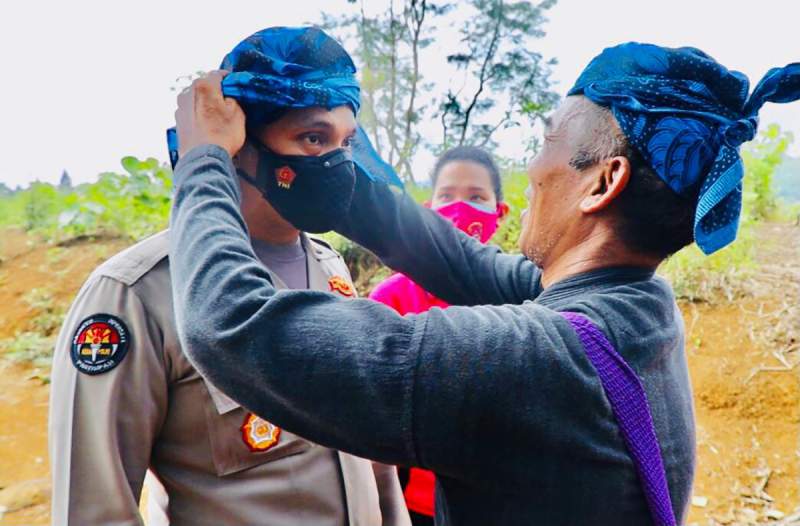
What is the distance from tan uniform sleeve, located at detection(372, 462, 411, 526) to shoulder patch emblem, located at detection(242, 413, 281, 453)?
46cm

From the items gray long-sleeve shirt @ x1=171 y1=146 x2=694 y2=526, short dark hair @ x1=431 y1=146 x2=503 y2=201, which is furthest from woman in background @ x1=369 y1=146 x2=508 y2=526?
gray long-sleeve shirt @ x1=171 y1=146 x2=694 y2=526

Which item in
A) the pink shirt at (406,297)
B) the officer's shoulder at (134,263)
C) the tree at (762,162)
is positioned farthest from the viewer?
the tree at (762,162)

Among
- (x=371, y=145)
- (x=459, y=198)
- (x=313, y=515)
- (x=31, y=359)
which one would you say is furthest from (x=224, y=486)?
(x=31, y=359)

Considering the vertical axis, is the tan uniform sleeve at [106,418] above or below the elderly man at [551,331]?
below

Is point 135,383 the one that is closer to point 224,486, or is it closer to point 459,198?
point 224,486

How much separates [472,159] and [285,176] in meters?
1.61

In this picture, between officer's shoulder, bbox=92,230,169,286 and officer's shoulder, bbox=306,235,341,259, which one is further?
officer's shoulder, bbox=306,235,341,259

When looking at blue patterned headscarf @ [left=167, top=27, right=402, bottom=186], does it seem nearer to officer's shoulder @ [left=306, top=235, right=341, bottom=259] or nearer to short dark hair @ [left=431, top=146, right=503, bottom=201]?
officer's shoulder @ [left=306, top=235, right=341, bottom=259]

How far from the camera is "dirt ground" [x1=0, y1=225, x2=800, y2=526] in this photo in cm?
326

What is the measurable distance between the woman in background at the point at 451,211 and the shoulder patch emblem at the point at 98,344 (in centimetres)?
119

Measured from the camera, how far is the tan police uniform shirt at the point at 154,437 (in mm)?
1084

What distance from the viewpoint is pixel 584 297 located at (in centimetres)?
93

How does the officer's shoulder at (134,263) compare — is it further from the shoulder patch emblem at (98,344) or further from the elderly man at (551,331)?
the elderly man at (551,331)

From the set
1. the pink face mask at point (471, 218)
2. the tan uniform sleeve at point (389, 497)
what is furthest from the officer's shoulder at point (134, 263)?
the pink face mask at point (471, 218)
